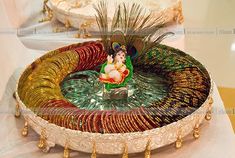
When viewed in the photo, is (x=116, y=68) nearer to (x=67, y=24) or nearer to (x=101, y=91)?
(x=101, y=91)

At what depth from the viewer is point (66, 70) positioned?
104cm

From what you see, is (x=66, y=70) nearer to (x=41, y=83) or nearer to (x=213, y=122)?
(x=41, y=83)

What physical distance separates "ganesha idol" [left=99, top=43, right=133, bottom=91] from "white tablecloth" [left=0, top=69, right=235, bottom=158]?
19 centimetres

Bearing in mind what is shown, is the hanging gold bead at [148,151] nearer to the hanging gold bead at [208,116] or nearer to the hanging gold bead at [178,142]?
the hanging gold bead at [178,142]

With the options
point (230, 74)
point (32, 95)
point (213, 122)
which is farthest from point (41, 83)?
point (230, 74)

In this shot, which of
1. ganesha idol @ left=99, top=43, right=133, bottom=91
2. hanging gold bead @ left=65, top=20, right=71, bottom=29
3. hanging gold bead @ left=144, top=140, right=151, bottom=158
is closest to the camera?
hanging gold bead @ left=144, top=140, right=151, bottom=158

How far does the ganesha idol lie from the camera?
909 mm

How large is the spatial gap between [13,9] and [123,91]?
61 centimetres

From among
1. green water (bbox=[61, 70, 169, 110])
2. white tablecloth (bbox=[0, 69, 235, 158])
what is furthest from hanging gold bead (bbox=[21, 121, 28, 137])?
green water (bbox=[61, 70, 169, 110])

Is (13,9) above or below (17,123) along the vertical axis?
above

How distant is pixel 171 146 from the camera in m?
0.87

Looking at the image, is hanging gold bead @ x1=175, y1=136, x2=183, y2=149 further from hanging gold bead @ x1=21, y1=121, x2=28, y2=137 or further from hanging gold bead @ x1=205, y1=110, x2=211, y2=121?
hanging gold bead @ x1=21, y1=121, x2=28, y2=137

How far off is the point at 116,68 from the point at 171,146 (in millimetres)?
224

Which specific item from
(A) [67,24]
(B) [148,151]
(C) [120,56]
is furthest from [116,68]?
(A) [67,24]
